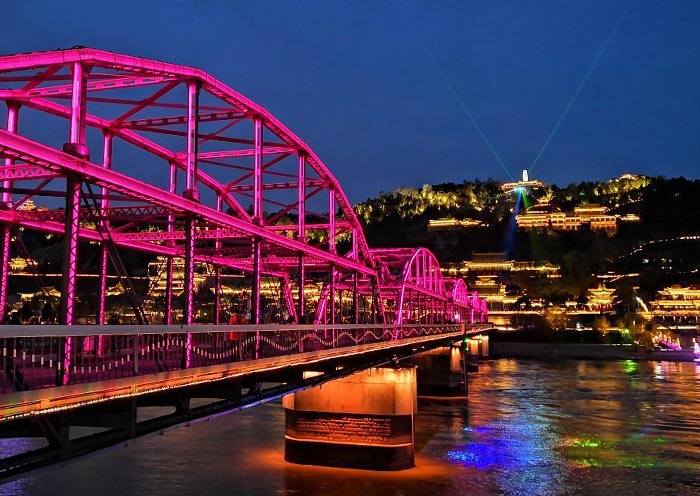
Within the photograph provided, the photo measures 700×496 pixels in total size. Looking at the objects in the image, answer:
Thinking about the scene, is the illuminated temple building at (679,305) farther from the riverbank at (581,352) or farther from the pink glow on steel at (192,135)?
the pink glow on steel at (192,135)

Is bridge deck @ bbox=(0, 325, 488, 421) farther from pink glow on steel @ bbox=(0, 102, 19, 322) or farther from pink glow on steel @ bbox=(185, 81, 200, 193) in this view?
pink glow on steel @ bbox=(185, 81, 200, 193)

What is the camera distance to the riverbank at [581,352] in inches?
5113

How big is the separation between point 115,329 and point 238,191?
88.1 ft

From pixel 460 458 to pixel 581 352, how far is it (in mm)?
110616

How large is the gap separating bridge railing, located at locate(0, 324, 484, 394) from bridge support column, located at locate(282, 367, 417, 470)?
762 centimetres

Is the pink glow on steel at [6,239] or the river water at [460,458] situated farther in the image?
the river water at [460,458]

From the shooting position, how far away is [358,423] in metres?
35.9

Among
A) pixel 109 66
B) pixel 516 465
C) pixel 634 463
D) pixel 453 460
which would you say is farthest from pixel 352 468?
pixel 109 66

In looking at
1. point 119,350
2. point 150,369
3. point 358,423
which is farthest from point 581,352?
point 119,350

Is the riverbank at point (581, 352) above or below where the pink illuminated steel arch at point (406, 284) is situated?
below

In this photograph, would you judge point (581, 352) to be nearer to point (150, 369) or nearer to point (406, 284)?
point (406, 284)

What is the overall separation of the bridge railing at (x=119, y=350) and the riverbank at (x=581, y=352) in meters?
118

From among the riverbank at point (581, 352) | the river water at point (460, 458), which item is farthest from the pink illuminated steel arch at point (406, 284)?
the riverbank at point (581, 352)

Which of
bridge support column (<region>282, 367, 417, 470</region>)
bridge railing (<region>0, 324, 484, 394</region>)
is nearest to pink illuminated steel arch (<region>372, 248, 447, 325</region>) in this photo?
bridge support column (<region>282, 367, 417, 470</region>)
